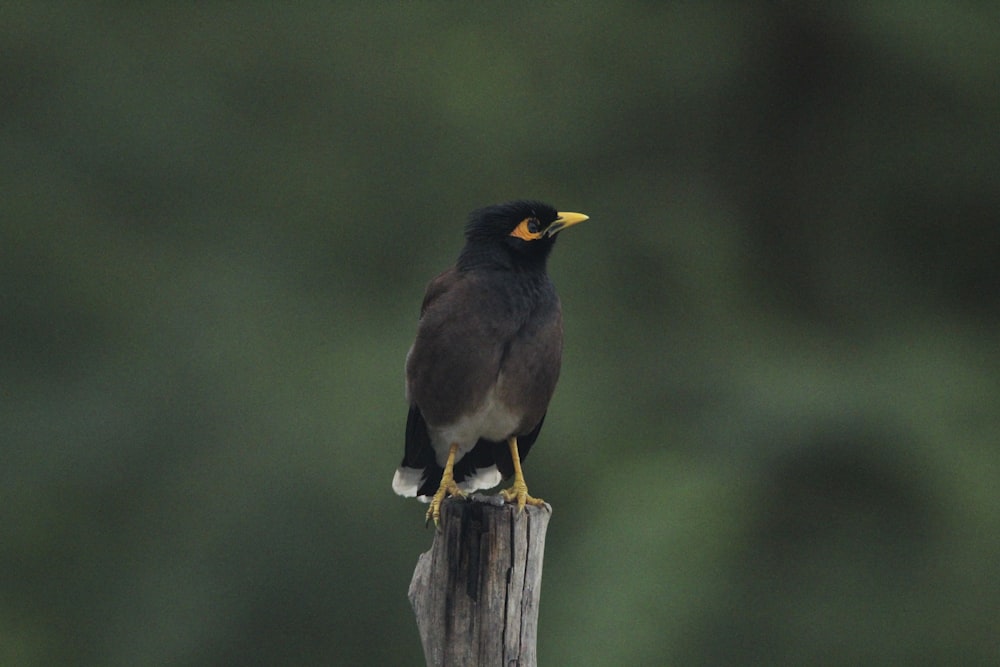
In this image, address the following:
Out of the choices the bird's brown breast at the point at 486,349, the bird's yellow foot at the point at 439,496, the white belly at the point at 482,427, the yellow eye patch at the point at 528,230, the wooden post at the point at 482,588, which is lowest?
the wooden post at the point at 482,588

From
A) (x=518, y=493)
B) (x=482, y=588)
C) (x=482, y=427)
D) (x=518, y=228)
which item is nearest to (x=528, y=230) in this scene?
(x=518, y=228)

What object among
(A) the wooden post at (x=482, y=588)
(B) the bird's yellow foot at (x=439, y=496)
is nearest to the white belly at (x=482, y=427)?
(B) the bird's yellow foot at (x=439, y=496)

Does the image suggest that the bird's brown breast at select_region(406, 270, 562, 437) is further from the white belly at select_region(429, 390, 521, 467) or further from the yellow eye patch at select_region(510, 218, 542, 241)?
the yellow eye patch at select_region(510, 218, 542, 241)

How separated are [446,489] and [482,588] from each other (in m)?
0.70

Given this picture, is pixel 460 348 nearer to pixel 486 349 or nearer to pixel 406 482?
pixel 486 349

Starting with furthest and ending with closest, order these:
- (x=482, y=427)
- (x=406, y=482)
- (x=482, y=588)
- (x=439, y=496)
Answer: (x=406, y=482)
(x=482, y=427)
(x=439, y=496)
(x=482, y=588)

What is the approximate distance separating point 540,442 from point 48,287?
4.14 metres

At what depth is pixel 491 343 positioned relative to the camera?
3.96m

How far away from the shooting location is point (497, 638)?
3.29 meters

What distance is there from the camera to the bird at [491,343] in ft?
13.0

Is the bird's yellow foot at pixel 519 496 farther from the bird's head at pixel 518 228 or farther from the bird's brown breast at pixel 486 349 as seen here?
the bird's head at pixel 518 228

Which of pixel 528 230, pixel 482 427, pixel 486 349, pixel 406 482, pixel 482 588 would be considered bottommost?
pixel 482 588

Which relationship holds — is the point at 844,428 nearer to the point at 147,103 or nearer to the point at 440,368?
the point at 147,103

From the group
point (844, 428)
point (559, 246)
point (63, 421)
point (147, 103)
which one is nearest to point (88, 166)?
point (147, 103)
